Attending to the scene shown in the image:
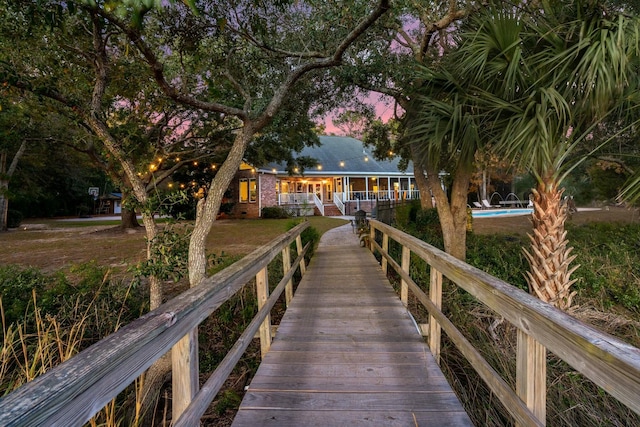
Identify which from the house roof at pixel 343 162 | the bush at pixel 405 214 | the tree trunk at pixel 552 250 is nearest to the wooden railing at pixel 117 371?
the tree trunk at pixel 552 250

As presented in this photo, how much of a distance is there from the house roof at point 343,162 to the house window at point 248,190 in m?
1.72

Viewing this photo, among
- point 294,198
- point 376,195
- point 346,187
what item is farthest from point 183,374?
point 376,195

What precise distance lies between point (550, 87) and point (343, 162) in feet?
73.0

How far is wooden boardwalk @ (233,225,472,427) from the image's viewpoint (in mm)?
2029

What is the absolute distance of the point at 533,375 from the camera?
1506 millimetres

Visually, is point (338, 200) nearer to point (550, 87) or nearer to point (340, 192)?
point (340, 192)

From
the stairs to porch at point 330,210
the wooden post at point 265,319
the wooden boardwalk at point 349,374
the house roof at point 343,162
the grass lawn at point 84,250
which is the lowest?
the grass lawn at point 84,250

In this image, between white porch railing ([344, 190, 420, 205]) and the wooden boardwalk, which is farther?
white porch railing ([344, 190, 420, 205])

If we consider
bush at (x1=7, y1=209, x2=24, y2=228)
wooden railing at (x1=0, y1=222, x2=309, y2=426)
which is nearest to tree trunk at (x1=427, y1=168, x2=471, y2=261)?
wooden railing at (x1=0, y1=222, x2=309, y2=426)

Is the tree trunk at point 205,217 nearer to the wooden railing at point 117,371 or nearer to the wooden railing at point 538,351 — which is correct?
the wooden railing at point 117,371

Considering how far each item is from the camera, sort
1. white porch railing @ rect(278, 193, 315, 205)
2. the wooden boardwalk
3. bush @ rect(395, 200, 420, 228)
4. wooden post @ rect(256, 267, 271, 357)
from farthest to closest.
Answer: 1. white porch railing @ rect(278, 193, 315, 205)
2. bush @ rect(395, 200, 420, 228)
3. wooden post @ rect(256, 267, 271, 357)
4. the wooden boardwalk

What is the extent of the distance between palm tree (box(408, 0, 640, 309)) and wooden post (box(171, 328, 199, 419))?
13.2 feet

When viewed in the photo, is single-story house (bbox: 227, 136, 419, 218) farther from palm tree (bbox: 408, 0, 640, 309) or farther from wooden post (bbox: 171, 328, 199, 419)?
wooden post (bbox: 171, 328, 199, 419)

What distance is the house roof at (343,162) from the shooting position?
957 inches
